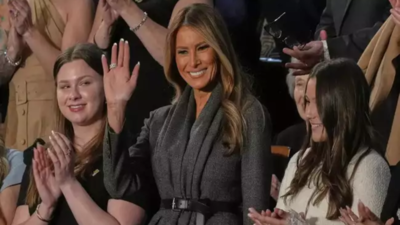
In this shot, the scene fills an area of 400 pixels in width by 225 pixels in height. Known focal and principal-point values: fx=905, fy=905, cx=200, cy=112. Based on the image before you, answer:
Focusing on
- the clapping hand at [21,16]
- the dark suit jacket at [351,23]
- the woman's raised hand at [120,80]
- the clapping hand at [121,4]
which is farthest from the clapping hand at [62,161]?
the dark suit jacket at [351,23]

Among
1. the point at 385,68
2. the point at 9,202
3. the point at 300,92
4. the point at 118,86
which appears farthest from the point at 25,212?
the point at 385,68

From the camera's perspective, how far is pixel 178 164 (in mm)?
2480

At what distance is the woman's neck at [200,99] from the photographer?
2541 mm

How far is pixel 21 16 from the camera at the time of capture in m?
3.12

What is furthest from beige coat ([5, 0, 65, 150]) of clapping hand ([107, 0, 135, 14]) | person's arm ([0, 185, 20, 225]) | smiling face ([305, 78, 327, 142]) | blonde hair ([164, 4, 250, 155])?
smiling face ([305, 78, 327, 142])

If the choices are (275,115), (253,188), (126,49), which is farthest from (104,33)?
(253,188)

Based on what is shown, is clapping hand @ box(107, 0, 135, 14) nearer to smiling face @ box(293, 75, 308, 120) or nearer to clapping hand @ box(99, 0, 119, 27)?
clapping hand @ box(99, 0, 119, 27)

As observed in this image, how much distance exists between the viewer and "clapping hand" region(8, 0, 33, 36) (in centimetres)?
312

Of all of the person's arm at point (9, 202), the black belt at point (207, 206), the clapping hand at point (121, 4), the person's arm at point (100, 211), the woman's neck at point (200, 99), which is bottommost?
the person's arm at point (9, 202)

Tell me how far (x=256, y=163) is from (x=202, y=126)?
0.62 feet

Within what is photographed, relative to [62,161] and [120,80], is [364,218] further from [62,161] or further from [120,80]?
[62,161]

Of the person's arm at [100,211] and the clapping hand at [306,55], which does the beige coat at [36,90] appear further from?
the clapping hand at [306,55]

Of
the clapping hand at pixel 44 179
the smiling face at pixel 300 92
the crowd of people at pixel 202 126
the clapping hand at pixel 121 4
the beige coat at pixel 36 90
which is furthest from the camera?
the beige coat at pixel 36 90

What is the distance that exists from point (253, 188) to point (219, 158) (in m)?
0.13
